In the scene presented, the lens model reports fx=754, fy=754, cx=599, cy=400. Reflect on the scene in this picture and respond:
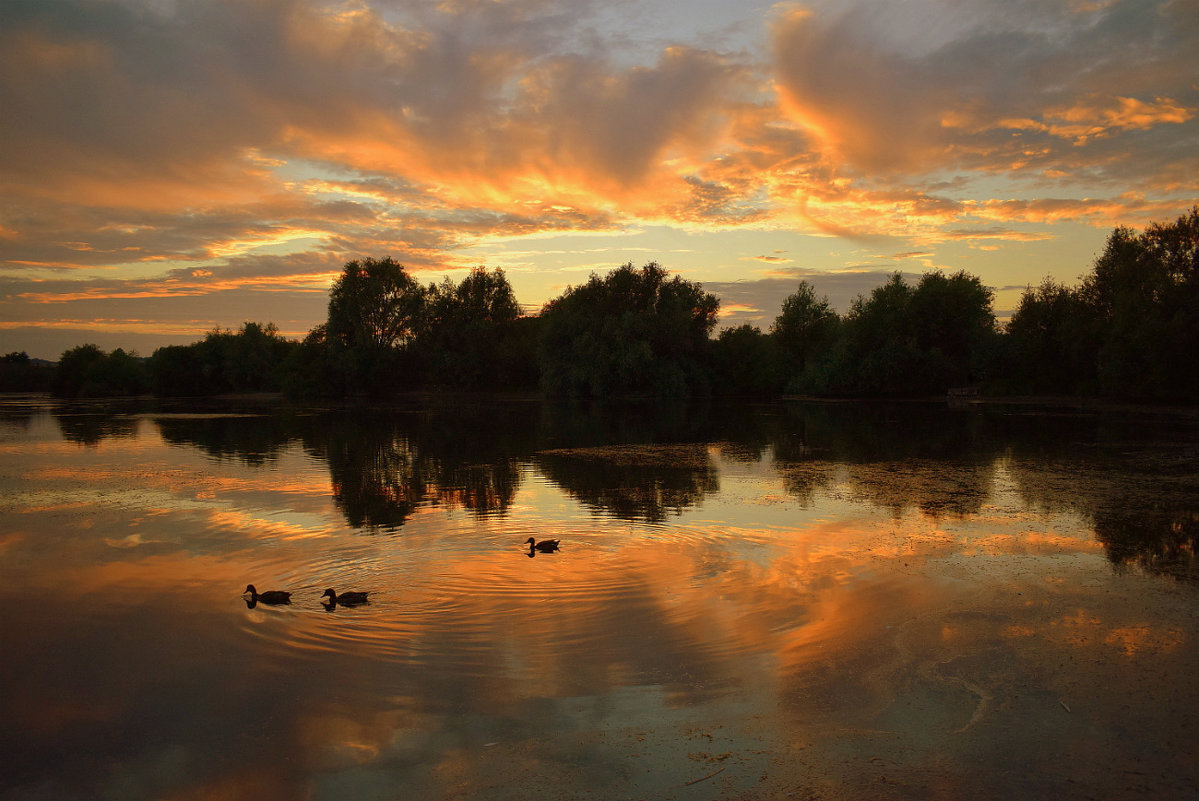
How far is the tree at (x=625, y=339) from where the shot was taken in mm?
65188

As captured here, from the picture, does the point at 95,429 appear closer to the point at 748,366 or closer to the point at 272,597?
the point at 272,597

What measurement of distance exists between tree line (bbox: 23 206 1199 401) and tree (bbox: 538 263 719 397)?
152mm

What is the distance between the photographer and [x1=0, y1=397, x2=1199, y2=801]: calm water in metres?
4.80

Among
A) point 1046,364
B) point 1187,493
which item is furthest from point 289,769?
point 1046,364

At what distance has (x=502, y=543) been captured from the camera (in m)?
11.1

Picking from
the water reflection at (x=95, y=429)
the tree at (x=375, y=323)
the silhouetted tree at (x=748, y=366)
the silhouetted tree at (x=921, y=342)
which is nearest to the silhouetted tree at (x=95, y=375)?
the tree at (x=375, y=323)

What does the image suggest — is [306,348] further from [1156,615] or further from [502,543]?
[1156,615]

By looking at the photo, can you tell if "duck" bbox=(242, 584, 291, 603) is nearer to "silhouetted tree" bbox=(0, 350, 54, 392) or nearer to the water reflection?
the water reflection

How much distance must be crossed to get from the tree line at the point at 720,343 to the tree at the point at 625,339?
0.50ft

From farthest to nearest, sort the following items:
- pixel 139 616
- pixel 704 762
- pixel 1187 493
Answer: pixel 1187 493 → pixel 139 616 → pixel 704 762

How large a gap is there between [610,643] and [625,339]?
191 feet

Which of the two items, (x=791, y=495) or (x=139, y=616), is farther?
(x=791, y=495)

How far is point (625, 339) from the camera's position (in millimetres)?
64812

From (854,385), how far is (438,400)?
1503 inches
